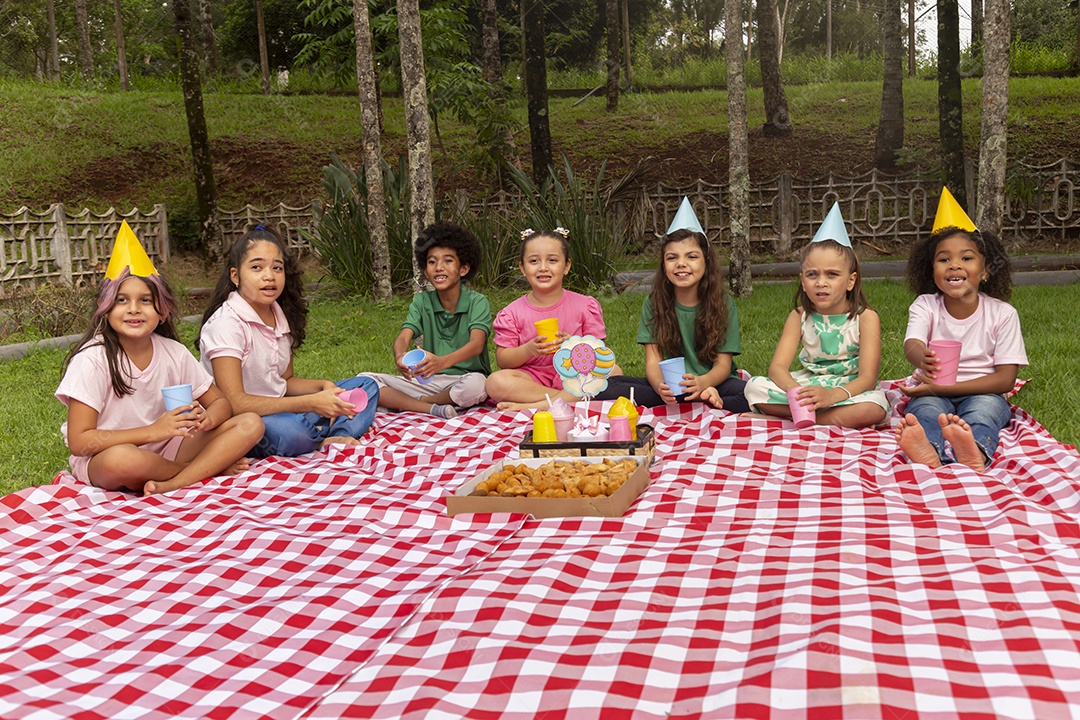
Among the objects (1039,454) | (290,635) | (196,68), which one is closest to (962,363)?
(1039,454)

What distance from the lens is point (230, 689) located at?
85.4 inches

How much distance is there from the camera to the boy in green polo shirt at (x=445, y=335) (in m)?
5.34

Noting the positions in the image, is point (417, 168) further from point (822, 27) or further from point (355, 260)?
point (822, 27)

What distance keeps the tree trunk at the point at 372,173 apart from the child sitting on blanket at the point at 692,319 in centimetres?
531

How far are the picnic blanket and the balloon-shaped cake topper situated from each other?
0.52 m

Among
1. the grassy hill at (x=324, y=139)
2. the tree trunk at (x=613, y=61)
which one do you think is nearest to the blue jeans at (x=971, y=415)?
the grassy hill at (x=324, y=139)

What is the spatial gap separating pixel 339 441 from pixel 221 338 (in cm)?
74

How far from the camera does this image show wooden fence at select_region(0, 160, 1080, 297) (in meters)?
12.4

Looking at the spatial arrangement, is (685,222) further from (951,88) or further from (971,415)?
(951,88)

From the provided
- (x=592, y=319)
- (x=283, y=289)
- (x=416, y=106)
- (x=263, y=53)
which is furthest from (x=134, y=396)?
(x=263, y=53)

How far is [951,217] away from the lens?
14.7 ft

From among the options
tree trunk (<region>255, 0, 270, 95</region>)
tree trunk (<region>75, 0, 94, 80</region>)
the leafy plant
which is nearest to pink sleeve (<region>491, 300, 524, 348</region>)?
the leafy plant

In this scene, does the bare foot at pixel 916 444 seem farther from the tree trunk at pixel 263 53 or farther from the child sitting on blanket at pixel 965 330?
the tree trunk at pixel 263 53

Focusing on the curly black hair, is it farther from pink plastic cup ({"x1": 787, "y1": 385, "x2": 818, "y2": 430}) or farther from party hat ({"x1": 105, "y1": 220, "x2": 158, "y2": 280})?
pink plastic cup ({"x1": 787, "y1": 385, "x2": 818, "y2": 430})
